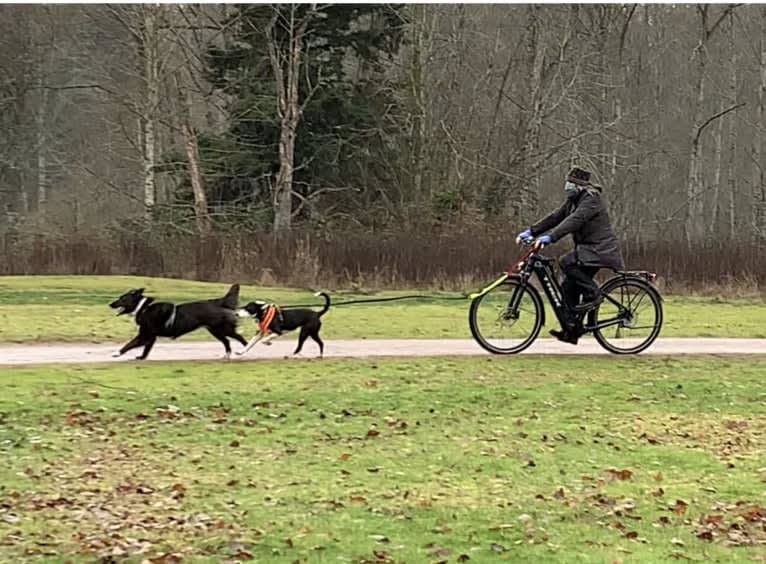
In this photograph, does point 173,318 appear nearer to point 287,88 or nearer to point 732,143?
point 287,88

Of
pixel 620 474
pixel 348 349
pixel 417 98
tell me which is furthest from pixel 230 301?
pixel 417 98

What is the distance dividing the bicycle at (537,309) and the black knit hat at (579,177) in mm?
885

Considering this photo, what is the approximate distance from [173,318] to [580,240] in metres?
4.37

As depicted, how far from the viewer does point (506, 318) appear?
12070 mm

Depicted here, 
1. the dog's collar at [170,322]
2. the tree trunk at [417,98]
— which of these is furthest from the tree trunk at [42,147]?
the dog's collar at [170,322]

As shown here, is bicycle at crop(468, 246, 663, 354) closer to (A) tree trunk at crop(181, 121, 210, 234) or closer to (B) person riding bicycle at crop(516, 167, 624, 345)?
(B) person riding bicycle at crop(516, 167, 624, 345)

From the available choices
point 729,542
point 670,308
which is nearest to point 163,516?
point 729,542

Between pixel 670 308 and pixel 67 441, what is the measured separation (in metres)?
14.7

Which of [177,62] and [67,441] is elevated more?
[177,62]

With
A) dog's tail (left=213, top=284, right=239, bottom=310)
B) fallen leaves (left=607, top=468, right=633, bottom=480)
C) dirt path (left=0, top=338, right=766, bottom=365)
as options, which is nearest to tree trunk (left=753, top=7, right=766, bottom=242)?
dirt path (left=0, top=338, right=766, bottom=365)

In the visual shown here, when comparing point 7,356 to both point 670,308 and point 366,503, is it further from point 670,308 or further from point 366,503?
point 670,308

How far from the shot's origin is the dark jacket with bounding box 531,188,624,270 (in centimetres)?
1157

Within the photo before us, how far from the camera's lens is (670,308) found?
793 inches

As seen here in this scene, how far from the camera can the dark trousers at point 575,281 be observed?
38.6 feet
